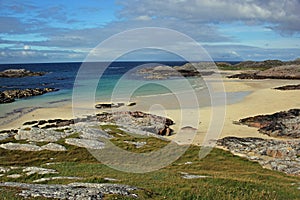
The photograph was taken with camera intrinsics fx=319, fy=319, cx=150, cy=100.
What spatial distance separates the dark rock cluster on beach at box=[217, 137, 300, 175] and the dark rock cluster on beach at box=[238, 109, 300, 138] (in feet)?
13.1

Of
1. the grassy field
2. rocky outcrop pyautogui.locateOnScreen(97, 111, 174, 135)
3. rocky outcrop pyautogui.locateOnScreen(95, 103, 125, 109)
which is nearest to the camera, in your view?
the grassy field

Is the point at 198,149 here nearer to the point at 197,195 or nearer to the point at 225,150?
the point at 225,150

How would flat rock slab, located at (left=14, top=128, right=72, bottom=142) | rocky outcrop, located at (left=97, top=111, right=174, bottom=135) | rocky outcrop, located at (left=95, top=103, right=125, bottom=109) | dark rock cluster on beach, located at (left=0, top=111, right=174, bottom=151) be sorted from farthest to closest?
rocky outcrop, located at (left=95, top=103, right=125, bottom=109)
rocky outcrop, located at (left=97, top=111, right=174, bottom=135)
flat rock slab, located at (left=14, top=128, right=72, bottom=142)
dark rock cluster on beach, located at (left=0, top=111, right=174, bottom=151)

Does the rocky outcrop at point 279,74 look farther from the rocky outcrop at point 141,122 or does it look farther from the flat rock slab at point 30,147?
the flat rock slab at point 30,147

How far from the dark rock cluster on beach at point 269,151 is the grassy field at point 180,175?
1.69 metres

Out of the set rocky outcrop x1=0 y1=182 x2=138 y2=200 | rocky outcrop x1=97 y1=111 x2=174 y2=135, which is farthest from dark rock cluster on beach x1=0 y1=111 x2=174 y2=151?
rocky outcrop x1=0 y1=182 x2=138 y2=200

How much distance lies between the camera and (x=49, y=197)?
35.1 feet

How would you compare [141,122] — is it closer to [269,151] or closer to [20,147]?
[269,151]

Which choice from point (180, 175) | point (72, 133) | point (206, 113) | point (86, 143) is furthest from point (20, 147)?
point (206, 113)

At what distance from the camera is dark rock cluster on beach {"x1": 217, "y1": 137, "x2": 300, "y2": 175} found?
26.0m

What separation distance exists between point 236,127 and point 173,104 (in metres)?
24.7

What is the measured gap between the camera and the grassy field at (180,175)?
1319cm

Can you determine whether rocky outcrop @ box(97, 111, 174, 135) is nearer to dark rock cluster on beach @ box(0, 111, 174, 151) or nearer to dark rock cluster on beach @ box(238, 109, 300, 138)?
dark rock cluster on beach @ box(0, 111, 174, 151)

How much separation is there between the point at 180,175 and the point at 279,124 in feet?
87.1
